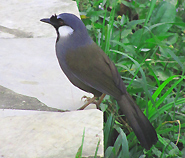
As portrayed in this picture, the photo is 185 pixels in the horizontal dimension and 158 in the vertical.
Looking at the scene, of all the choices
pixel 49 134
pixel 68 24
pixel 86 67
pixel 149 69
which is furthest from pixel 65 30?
pixel 149 69

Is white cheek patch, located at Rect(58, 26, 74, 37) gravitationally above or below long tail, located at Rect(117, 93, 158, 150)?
above

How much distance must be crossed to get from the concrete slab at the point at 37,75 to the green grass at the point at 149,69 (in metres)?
0.31

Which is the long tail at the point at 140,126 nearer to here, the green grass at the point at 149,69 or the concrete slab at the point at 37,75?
the green grass at the point at 149,69

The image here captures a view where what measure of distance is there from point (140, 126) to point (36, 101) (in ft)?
2.34

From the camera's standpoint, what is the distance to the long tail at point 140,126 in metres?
2.17

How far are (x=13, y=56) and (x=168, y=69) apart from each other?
1449 mm

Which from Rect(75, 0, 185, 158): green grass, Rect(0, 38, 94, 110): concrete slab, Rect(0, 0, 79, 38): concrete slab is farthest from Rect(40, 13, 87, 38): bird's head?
Rect(0, 0, 79, 38): concrete slab

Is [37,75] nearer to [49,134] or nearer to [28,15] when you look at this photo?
[49,134]

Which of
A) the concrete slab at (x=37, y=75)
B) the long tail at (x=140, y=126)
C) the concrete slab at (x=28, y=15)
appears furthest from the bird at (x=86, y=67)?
the concrete slab at (x=28, y=15)

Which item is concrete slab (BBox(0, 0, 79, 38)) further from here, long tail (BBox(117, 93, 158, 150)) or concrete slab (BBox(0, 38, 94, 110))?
long tail (BBox(117, 93, 158, 150))

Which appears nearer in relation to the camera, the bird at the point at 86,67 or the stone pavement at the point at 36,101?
the stone pavement at the point at 36,101

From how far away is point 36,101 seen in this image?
2.25m

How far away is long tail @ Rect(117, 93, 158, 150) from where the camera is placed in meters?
2.17

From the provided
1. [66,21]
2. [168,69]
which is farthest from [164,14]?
[66,21]
